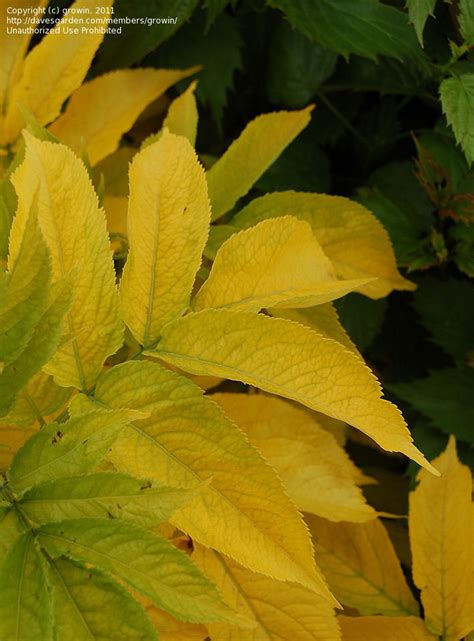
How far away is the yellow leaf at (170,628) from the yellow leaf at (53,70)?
0.43 meters

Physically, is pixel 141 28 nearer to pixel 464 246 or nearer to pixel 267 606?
pixel 464 246

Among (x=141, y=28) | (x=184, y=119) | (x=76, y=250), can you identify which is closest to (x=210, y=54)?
(x=141, y=28)

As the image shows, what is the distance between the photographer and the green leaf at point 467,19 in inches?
26.1

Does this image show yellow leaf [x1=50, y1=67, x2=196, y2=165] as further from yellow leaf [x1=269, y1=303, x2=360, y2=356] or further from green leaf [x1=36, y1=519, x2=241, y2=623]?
green leaf [x1=36, y1=519, x2=241, y2=623]

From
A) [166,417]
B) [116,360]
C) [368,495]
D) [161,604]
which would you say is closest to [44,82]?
[116,360]

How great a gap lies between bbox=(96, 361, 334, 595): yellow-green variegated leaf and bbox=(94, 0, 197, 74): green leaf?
1.48 feet

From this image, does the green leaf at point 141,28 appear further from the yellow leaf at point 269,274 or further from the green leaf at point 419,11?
the yellow leaf at point 269,274

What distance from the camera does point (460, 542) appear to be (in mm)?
630

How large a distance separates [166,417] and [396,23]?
1.65 feet

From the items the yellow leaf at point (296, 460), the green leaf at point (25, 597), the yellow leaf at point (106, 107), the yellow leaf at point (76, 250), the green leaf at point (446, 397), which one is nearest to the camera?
the green leaf at point (25, 597)

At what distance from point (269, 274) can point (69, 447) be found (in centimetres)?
18

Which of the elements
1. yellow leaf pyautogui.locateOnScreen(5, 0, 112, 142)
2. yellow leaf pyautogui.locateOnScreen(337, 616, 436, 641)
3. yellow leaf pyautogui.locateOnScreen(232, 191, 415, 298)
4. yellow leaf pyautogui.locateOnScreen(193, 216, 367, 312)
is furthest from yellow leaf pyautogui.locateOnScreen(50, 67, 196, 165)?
yellow leaf pyautogui.locateOnScreen(337, 616, 436, 641)

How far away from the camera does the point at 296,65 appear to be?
84 centimetres

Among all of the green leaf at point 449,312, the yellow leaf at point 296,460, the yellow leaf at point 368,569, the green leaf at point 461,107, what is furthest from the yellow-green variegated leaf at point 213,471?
the green leaf at point 449,312
